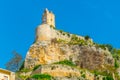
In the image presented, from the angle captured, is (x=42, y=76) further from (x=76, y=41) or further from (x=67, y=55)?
(x=76, y=41)

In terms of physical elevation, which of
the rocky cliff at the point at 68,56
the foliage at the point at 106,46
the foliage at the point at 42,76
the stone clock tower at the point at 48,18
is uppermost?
the stone clock tower at the point at 48,18

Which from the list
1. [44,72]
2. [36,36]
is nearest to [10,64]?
[36,36]

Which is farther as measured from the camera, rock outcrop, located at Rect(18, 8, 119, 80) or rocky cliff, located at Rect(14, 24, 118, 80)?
rock outcrop, located at Rect(18, 8, 119, 80)

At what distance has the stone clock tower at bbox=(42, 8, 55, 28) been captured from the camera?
98.7m

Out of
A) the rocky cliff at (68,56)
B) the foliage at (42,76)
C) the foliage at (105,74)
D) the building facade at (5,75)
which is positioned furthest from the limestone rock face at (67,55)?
the building facade at (5,75)

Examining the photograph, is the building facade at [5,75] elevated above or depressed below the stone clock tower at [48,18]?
below

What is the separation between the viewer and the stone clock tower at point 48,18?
9869 centimetres

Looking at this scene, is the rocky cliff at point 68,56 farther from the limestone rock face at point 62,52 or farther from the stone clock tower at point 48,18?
the stone clock tower at point 48,18

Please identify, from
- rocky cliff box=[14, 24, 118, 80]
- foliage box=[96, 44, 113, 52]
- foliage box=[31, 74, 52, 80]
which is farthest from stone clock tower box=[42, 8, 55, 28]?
foliage box=[31, 74, 52, 80]

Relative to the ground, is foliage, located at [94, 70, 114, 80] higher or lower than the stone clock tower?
lower

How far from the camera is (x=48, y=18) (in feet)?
325

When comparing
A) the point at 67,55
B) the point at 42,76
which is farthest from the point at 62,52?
the point at 42,76

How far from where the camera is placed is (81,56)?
96.4 m

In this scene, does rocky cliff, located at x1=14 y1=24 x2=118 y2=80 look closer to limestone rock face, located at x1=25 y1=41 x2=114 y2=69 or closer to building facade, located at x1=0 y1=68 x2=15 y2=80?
limestone rock face, located at x1=25 y1=41 x2=114 y2=69
